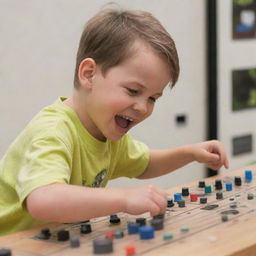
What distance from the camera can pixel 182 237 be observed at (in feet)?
3.35

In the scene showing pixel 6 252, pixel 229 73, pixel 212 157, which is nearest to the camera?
pixel 6 252

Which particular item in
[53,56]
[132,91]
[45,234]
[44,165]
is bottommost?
[45,234]

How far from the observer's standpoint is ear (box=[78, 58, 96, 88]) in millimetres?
1394

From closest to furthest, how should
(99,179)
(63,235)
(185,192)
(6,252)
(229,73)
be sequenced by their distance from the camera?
(6,252)
(63,235)
(185,192)
(99,179)
(229,73)

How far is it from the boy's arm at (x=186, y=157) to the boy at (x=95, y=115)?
0.22 meters

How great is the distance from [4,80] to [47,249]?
4.55 ft

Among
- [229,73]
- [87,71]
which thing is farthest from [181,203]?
[229,73]

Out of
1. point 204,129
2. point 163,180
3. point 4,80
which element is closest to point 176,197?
point 4,80

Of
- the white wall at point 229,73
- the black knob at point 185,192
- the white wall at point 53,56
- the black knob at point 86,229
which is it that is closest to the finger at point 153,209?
the black knob at point 86,229

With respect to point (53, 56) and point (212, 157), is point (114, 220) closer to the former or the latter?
point (212, 157)

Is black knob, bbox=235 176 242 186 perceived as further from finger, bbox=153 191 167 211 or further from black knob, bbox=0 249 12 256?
black knob, bbox=0 249 12 256

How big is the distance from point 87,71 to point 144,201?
0.42 meters

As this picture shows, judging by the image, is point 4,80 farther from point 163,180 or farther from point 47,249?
point 47,249

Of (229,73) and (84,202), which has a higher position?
(229,73)
